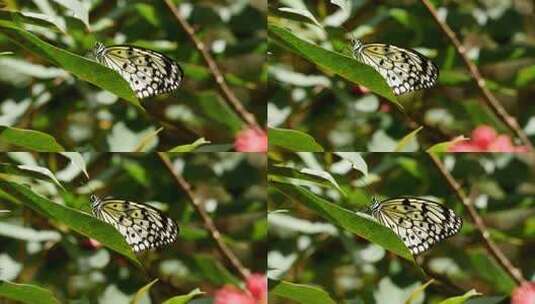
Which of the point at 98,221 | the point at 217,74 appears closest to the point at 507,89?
the point at 217,74

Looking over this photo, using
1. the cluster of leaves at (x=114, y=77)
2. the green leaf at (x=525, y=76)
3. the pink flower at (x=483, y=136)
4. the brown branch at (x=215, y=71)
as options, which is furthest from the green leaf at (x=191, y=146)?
the green leaf at (x=525, y=76)

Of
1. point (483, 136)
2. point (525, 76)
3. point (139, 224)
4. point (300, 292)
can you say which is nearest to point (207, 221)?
point (139, 224)

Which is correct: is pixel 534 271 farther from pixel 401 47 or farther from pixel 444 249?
pixel 401 47

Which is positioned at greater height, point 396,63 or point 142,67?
point 142,67

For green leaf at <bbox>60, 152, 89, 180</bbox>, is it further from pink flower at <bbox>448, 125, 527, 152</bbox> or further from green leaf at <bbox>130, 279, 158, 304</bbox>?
pink flower at <bbox>448, 125, 527, 152</bbox>

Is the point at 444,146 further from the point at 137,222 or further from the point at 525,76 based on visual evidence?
the point at 137,222

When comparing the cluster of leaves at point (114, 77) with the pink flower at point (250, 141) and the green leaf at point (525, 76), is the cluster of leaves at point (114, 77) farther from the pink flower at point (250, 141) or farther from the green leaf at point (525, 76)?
the green leaf at point (525, 76)
